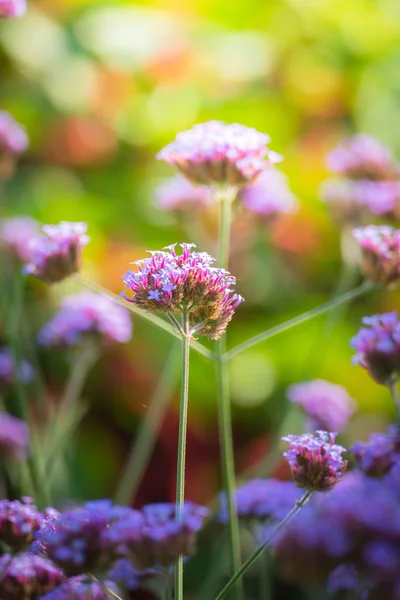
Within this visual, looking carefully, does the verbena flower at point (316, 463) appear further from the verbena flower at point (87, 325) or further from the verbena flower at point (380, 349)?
the verbena flower at point (87, 325)

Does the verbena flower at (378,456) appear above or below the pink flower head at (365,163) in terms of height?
below

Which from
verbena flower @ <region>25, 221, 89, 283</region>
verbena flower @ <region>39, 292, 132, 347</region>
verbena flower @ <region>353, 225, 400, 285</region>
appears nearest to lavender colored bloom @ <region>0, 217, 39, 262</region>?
verbena flower @ <region>39, 292, 132, 347</region>

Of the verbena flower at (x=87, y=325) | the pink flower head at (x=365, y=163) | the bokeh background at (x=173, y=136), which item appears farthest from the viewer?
the bokeh background at (x=173, y=136)

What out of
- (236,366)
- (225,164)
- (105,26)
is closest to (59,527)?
(225,164)

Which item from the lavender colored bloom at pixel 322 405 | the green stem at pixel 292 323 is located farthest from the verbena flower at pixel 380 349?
the lavender colored bloom at pixel 322 405

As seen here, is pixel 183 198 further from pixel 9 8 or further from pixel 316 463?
pixel 316 463

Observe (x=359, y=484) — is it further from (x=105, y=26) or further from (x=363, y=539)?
(x=105, y=26)

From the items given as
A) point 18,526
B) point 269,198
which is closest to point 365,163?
point 269,198

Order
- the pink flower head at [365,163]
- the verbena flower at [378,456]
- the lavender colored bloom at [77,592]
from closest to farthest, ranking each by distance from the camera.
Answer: the lavender colored bloom at [77,592]
the verbena flower at [378,456]
the pink flower head at [365,163]

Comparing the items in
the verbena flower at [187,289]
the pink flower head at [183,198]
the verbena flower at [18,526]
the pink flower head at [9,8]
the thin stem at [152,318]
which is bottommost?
the verbena flower at [18,526]

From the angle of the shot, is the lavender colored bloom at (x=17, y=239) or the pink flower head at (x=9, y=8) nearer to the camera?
the pink flower head at (x=9, y=8)
